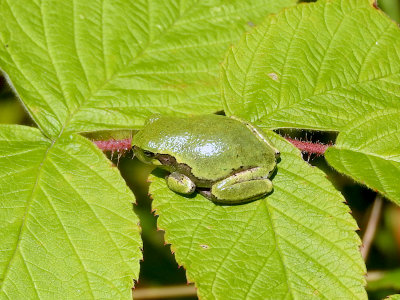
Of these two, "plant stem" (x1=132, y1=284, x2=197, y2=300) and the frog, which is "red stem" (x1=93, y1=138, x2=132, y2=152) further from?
"plant stem" (x1=132, y1=284, x2=197, y2=300)

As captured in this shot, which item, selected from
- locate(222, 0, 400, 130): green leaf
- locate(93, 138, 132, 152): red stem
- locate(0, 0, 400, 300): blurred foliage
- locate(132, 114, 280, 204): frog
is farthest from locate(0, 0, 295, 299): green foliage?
locate(0, 0, 400, 300): blurred foliage

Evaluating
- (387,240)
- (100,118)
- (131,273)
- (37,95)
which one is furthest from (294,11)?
(387,240)

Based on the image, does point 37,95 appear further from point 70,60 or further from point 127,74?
point 127,74

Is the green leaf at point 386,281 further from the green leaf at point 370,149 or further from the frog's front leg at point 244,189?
the frog's front leg at point 244,189

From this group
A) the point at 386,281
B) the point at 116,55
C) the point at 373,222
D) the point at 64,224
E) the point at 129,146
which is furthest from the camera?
the point at 373,222

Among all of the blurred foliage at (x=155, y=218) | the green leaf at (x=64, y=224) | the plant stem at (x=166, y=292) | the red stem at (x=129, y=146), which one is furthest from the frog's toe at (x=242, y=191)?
the blurred foliage at (x=155, y=218)

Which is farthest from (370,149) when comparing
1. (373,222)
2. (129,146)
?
(373,222)

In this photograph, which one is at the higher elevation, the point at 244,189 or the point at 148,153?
the point at 148,153

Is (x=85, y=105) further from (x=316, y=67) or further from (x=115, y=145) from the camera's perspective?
(x=316, y=67)
